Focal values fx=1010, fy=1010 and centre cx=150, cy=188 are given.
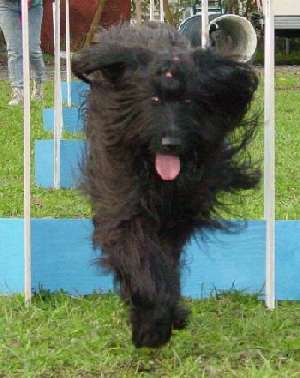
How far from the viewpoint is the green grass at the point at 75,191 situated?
6448 millimetres

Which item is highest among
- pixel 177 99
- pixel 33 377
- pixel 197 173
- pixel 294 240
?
pixel 177 99

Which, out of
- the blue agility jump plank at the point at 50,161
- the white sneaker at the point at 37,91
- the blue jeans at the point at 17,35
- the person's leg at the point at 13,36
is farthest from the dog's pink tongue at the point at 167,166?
the white sneaker at the point at 37,91

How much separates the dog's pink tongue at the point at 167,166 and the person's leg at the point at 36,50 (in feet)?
25.9

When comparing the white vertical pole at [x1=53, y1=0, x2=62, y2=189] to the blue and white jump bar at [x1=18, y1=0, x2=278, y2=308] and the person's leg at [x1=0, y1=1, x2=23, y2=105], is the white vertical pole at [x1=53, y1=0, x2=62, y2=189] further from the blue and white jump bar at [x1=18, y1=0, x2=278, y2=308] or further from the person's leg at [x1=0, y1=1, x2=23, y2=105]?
the person's leg at [x1=0, y1=1, x2=23, y2=105]

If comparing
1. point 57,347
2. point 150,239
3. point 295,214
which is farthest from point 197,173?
point 295,214

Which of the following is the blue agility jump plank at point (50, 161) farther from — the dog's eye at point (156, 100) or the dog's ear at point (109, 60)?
the dog's eye at point (156, 100)

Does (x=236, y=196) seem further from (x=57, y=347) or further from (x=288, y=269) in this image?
(x=57, y=347)

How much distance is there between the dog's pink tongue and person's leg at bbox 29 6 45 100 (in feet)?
25.9

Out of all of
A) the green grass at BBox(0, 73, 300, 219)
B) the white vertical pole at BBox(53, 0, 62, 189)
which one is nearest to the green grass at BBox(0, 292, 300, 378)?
the green grass at BBox(0, 73, 300, 219)

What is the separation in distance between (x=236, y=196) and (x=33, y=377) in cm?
122

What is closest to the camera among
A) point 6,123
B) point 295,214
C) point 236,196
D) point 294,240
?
point 236,196

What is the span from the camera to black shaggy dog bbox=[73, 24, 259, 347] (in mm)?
3771

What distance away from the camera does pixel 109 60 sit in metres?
3.97

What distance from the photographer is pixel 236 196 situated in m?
4.44
